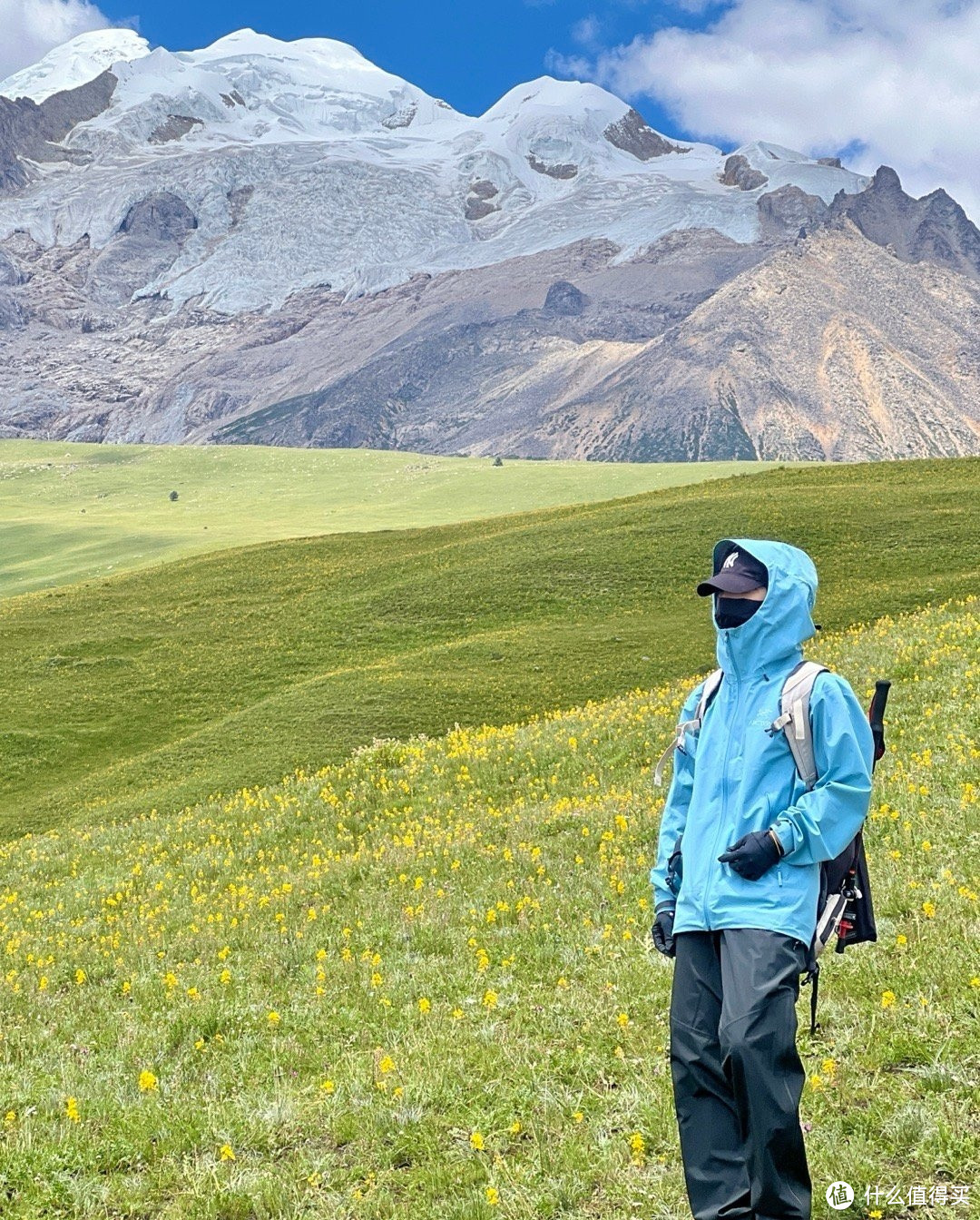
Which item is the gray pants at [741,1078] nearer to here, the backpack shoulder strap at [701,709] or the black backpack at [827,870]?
the black backpack at [827,870]

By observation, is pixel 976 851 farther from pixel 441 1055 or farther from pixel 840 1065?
pixel 441 1055

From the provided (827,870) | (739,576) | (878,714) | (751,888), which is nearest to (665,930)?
(751,888)

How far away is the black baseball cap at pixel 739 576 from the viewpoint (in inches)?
254

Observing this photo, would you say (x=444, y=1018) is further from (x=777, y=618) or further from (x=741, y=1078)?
(x=777, y=618)

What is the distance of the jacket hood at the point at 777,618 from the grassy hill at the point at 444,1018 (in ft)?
10.8

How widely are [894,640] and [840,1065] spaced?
1766 centimetres

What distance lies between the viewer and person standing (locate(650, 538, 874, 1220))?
5711 mm

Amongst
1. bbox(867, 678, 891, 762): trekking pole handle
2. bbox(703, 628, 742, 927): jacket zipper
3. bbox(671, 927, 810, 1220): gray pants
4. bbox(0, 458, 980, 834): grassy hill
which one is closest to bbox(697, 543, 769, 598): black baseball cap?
bbox(703, 628, 742, 927): jacket zipper

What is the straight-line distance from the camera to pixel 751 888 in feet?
20.0

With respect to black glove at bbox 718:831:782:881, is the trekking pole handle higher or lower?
higher

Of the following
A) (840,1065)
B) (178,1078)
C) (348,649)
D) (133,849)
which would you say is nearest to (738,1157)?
(840,1065)

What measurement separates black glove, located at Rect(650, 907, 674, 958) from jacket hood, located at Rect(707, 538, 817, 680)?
1621 millimetres

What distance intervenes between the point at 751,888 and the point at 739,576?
1.93 m

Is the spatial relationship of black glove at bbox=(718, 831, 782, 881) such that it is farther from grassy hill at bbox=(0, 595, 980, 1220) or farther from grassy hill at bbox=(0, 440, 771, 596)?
grassy hill at bbox=(0, 440, 771, 596)
